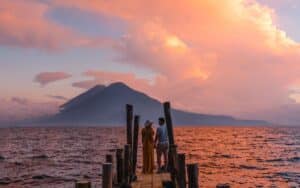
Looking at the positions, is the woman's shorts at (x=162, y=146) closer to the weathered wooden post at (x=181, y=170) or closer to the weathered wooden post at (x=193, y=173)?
the weathered wooden post at (x=181, y=170)

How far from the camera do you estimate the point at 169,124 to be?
18.2 m

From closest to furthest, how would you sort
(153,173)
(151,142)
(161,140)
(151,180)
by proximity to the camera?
(151,180), (153,173), (151,142), (161,140)

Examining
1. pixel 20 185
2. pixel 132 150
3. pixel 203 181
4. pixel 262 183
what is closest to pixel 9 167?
pixel 20 185

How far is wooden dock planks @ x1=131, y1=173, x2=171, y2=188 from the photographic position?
50.9 ft

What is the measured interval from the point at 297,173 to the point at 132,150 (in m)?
22.3

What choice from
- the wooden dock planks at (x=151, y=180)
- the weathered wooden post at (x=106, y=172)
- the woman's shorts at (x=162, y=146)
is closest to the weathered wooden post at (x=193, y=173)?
the weathered wooden post at (x=106, y=172)

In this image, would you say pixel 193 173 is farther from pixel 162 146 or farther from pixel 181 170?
pixel 162 146

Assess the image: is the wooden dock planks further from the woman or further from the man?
the man

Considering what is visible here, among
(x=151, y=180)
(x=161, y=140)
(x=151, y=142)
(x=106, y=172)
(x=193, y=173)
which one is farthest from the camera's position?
(x=161, y=140)

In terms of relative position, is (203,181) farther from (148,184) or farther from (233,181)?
(148,184)

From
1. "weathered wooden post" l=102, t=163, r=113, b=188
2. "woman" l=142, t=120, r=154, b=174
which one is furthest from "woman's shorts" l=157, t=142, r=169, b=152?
"weathered wooden post" l=102, t=163, r=113, b=188

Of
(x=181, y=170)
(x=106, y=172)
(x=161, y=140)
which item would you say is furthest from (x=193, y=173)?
(x=161, y=140)

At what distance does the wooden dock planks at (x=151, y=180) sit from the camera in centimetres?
1550

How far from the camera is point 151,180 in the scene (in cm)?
1650
